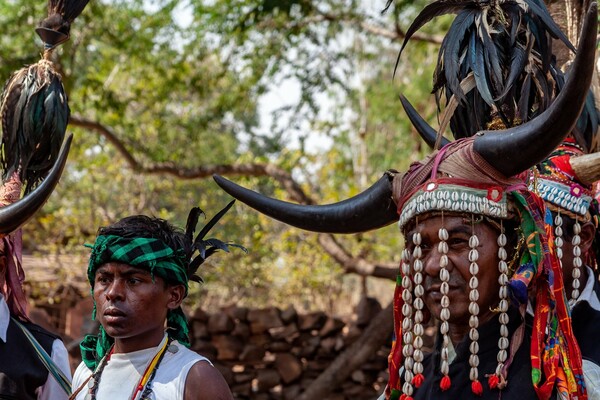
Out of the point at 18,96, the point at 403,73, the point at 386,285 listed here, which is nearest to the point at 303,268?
the point at 386,285

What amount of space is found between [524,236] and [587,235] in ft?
2.76

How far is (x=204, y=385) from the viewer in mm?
3180

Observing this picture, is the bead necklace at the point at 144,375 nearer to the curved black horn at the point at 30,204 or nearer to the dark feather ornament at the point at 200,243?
the dark feather ornament at the point at 200,243

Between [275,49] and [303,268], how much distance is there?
5384 millimetres

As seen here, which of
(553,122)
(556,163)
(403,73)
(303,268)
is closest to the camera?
(553,122)

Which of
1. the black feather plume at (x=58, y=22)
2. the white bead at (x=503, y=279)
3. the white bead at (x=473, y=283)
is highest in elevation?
the black feather plume at (x=58, y=22)

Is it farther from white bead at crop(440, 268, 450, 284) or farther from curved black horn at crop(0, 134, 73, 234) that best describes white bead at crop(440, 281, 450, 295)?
curved black horn at crop(0, 134, 73, 234)

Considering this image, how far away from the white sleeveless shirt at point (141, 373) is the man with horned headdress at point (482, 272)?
2.48 ft

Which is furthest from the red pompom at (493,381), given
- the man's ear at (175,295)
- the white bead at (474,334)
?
the man's ear at (175,295)

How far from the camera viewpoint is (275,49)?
11.7m

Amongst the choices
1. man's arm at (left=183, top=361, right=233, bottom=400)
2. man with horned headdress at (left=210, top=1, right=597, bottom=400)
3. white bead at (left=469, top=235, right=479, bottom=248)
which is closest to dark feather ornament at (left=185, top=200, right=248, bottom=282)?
man's arm at (left=183, top=361, right=233, bottom=400)

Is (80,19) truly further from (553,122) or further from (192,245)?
(553,122)

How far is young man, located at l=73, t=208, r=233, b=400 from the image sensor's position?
322cm

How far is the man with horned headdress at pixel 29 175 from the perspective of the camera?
397 centimetres
